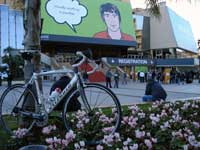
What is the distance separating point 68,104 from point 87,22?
51.2 metres

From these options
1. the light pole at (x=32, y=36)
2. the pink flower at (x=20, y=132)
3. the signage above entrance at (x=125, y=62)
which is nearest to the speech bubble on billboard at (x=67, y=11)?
the signage above entrance at (x=125, y=62)

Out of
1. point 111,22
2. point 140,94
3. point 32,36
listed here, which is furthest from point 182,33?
point 32,36

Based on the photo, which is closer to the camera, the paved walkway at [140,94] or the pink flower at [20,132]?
the pink flower at [20,132]

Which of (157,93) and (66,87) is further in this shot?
(157,93)

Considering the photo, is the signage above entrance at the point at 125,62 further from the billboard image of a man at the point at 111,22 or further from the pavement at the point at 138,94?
the pavement at the point at 138,94

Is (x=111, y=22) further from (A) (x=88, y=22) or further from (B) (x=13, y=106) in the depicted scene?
(B) (x=13, y=106)

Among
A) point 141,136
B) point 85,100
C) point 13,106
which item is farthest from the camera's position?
point 13,106

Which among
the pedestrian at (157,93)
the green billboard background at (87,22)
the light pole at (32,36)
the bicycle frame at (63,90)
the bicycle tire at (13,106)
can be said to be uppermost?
the green billboard background at (87,22)

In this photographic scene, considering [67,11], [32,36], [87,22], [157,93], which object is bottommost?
[157,93]

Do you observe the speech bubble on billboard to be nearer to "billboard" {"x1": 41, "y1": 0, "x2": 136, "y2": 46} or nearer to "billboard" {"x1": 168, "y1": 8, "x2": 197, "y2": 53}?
"billboard" {"x1": 41, "y1": 0, "x2": 136, "y2": 46}

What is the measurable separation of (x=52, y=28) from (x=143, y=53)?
35.0 meters

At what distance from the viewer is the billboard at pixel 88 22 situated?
168 ft

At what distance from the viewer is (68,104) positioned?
5477 millimetres

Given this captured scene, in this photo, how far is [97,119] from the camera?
598 cm
